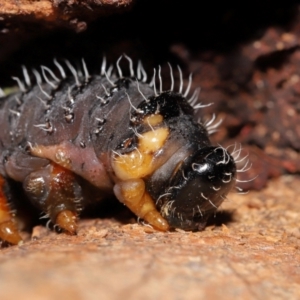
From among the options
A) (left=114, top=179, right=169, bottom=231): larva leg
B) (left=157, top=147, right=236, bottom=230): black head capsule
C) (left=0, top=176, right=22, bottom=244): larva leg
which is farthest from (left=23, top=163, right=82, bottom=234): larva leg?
(left=157, top=147, right=236, bottom=230): black head capsule

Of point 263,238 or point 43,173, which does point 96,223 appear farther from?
point 263,238

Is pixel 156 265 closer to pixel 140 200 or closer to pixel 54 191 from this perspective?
pixel 140 200

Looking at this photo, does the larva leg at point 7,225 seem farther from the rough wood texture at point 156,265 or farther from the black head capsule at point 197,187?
the black head capsule at point 197,187

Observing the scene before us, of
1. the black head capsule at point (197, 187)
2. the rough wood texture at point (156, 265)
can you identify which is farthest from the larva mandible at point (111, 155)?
the rough wood texture at point (156, 265)

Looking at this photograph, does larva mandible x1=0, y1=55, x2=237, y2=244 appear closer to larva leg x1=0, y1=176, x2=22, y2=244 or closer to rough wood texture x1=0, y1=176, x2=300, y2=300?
larva leg x1=0, y1=176, x2=22, y2=244

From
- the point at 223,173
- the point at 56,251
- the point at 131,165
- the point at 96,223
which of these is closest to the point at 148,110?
the point at 131,165
